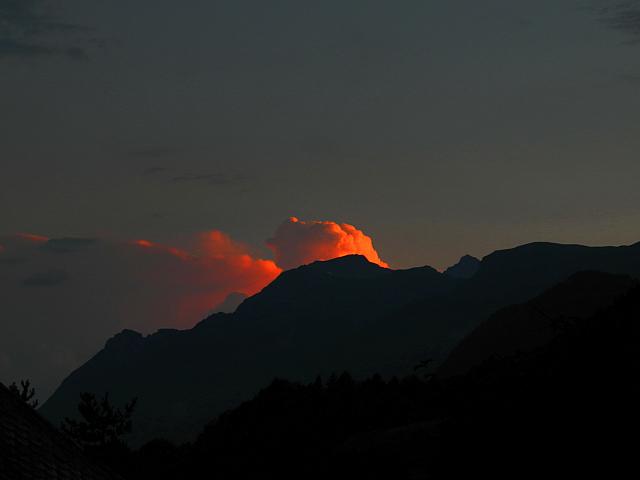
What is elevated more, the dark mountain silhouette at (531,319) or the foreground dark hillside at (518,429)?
the dark mountain silhouette at (531,319)

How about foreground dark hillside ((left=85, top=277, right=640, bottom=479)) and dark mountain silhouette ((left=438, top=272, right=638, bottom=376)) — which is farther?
dark mountain silhouette ((left=438, top=272, right=638, bottom=376))

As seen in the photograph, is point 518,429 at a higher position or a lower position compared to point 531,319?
lower

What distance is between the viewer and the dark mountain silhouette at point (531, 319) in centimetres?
9231

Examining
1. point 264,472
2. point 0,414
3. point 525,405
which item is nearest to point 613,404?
point 525,405

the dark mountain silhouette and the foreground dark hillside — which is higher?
the dark mountain silhouette

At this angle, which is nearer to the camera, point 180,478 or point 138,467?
point 180,478

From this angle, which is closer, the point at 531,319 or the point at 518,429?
the point at 518,429

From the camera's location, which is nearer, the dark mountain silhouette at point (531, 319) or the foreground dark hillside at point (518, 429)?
the foreground dark hillside at point (518, 429)

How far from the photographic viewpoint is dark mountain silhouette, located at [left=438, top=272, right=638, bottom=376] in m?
92.3

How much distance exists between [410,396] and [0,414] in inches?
1602

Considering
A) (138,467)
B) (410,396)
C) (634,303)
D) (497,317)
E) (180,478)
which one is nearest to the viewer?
(634,303)

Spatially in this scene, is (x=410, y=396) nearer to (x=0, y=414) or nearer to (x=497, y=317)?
(x=0, y=414)

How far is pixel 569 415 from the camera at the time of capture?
25.2 m

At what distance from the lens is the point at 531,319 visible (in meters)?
97.4
